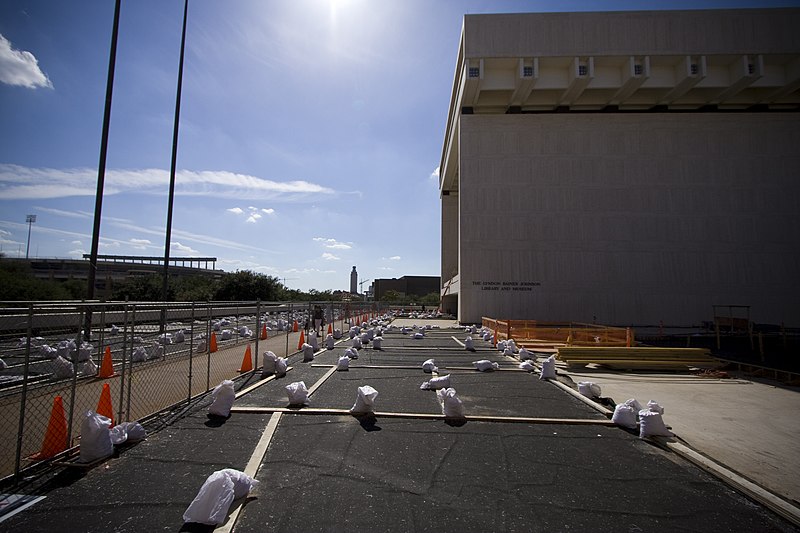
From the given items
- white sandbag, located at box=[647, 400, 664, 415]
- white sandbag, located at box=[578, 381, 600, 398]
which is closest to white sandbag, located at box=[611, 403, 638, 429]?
white sandbag, located at box=[647, 400, 664, 415]

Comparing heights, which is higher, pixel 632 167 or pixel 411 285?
pixel 632 167

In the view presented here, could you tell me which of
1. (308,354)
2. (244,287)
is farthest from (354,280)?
(308,354)

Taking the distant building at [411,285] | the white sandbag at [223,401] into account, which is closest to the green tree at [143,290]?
the white sandbag at [223,401]

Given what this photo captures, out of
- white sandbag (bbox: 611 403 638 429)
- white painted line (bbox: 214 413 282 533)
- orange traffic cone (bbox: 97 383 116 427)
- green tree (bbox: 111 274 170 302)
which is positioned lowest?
white painted line (bbox: 214 413 282 533)

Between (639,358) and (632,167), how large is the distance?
27410 mm

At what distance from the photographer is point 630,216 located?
108ft

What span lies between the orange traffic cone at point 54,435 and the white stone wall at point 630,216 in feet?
98.9

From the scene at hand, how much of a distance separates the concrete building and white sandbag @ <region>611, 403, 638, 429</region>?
26.9 m

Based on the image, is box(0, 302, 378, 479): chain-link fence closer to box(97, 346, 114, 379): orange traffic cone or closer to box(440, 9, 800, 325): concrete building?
box(97, 346, 114, 379): orange traffic cone

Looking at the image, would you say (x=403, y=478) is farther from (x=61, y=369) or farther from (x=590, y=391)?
(x=61, y=369)

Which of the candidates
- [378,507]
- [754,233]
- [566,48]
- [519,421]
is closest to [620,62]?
[566,48]

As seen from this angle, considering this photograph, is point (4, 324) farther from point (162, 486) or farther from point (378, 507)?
point (378, 507)

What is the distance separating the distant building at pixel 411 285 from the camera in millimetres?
124062

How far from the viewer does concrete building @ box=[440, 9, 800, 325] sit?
1239 inches
